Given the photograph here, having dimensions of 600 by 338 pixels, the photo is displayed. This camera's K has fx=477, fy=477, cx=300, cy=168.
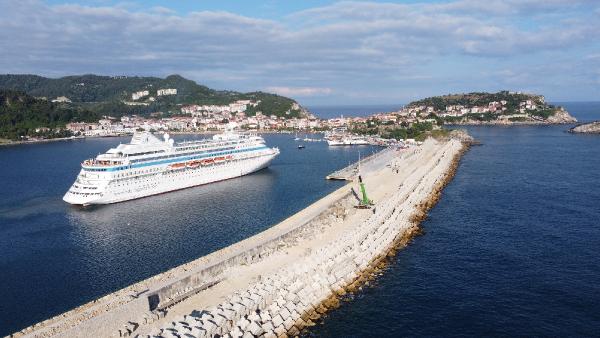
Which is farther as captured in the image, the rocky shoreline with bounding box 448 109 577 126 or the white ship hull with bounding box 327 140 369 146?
the rocky shoreline with bounding box 448 109 577 126

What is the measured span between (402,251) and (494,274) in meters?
6.21

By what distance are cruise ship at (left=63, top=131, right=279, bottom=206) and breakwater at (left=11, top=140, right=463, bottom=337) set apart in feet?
71.9

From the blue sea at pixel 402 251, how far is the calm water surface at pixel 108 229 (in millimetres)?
128

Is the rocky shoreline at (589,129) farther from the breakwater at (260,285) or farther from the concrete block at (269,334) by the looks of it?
the concrete block at (269,334)

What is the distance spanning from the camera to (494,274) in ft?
92.0

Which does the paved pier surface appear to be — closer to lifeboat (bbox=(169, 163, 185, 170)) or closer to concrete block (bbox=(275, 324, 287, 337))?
lifeboat (bbox=(169, 163, 185, 170))

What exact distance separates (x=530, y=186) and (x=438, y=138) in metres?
51.9

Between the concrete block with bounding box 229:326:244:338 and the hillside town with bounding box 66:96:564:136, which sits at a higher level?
the hillside town with bounding box 66:96:564:136

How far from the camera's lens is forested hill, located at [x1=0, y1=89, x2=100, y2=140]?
131m

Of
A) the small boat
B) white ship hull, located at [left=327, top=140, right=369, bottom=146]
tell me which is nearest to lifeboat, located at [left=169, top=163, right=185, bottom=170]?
the small boat

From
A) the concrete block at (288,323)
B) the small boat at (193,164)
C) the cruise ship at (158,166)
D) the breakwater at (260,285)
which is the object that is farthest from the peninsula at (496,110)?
the concrete block at (288,323)

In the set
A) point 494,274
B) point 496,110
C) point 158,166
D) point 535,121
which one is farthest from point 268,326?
point 496,110

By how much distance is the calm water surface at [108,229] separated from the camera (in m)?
27.1

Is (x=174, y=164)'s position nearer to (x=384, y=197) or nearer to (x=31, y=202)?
(x=31, y=202)
